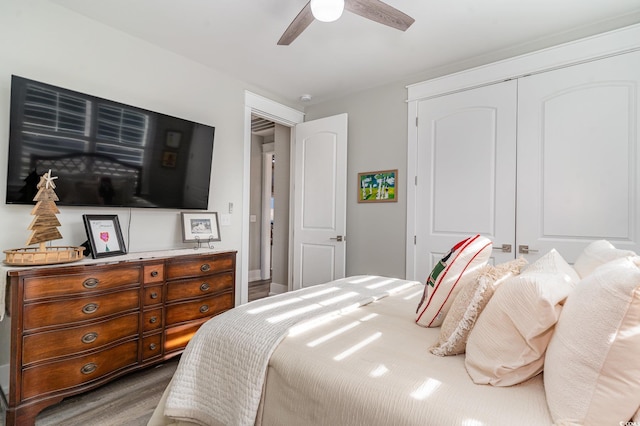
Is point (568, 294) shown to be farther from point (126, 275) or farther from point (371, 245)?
point (371, 245)

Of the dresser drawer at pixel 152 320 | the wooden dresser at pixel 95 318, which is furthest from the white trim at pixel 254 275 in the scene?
the dresser drawer at pixel 152 320

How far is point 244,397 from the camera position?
1146 millimetres

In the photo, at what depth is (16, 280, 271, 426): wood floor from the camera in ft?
5.97

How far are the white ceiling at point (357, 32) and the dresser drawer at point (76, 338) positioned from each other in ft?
7.30

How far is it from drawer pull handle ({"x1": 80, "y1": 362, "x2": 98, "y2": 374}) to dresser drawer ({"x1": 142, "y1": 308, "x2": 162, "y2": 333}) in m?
0.34

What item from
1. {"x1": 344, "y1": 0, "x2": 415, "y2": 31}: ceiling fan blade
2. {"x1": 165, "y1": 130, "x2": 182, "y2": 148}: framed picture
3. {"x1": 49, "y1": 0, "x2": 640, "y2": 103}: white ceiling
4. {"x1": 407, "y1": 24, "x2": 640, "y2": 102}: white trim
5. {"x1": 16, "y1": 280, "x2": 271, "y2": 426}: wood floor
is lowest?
{"x1": 16, "y1": 280, "x2": 271, "y2": 426}: wood floor

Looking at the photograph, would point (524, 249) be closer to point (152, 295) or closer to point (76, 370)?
point (152, 295)

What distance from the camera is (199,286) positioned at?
8.63 ft

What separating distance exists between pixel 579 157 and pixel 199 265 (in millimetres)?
3158

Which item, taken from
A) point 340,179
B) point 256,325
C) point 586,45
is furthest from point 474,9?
point 256,325

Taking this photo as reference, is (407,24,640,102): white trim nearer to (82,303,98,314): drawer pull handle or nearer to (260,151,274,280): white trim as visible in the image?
(260,151,274,280): white trim

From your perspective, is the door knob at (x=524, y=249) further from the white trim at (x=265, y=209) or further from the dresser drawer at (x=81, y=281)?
the white trim at (x=265, y=209)

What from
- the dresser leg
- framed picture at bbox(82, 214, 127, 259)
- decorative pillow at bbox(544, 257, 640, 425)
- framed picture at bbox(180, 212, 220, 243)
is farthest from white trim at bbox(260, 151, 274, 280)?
decorative pillow at bbox(544, 257, 640, 425)

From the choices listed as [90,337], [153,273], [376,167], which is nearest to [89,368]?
[90,337]
